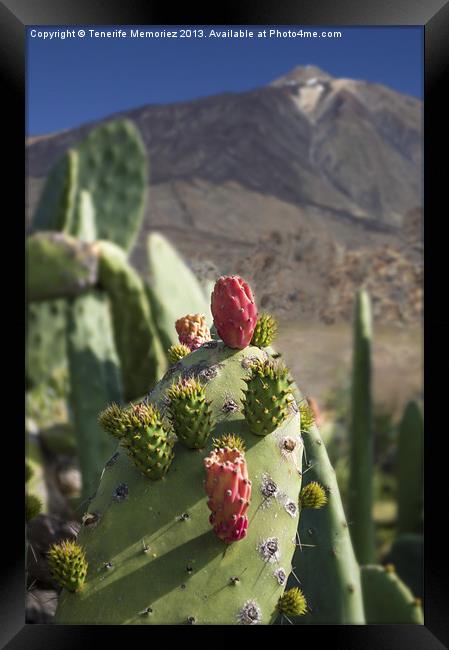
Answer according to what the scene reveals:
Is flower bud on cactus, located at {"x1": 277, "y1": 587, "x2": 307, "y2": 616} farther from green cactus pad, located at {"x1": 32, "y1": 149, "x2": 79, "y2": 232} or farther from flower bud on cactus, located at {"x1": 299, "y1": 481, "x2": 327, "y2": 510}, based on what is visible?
green cactus pad, located at {"x1": 32, "y1": 149, "x2": 79, "y2": 232}

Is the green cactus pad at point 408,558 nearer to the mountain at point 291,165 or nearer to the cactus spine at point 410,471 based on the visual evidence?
the cactus spine at point 410,471

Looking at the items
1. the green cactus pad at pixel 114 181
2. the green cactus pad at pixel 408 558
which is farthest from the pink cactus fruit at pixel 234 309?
the green cactus pad at pixel 114 181

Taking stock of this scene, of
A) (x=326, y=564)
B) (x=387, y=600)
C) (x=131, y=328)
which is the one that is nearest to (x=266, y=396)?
(x=326, y=564)

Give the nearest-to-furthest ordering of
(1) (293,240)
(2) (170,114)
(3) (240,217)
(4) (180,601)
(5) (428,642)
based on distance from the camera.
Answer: (4) (180,601)
(5) (428,642)
(1) (293,240)
(3) (240,217)
(2) (170,114)

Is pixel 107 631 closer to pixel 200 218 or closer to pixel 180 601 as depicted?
pixel 180 601

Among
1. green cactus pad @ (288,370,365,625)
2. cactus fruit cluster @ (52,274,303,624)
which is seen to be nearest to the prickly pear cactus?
cactus fruit cluster @ (52,274,303,624)

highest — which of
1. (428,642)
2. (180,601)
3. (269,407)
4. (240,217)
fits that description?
(240,217)

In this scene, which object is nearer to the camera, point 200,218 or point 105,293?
point 105,293
